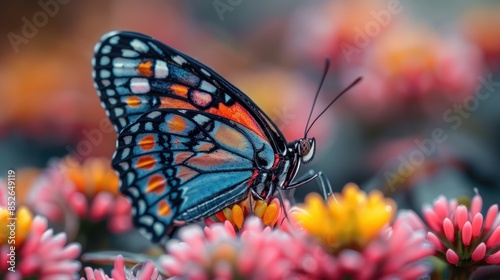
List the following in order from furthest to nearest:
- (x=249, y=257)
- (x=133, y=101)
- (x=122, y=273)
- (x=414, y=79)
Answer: (x=414, y=79) < (x=133, y=101) < (x=122, y=273) < (x=249, y=257)

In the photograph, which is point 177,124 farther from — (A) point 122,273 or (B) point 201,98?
(A) point 122,273

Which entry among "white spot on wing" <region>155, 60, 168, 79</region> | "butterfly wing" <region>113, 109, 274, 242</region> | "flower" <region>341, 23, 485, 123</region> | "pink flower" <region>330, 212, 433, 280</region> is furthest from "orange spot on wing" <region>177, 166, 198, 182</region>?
"flower" <region>341, 23, 485, 123</region>

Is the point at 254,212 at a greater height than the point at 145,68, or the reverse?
the point at 145,68

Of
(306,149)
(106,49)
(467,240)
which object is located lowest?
(467,240)

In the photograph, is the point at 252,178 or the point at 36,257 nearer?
the point at 36,257

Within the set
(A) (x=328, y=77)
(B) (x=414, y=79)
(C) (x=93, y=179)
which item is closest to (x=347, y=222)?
(C) (x=93, y=179)

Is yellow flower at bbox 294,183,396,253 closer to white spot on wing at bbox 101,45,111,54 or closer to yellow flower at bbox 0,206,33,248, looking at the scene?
yellow flower at bbox 0,206,33,248
